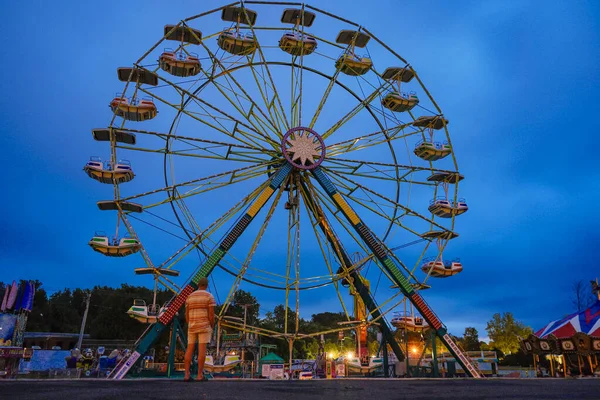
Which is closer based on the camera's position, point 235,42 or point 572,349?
point 572,349

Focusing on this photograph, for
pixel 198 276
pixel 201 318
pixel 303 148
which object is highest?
pixel 303 148

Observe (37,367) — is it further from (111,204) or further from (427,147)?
(427,147)

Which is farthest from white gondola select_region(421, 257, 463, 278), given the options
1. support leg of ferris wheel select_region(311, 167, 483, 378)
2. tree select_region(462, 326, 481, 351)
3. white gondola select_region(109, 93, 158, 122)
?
tree select_region(462, 326, 481, 351)

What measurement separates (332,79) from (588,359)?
17605 mm

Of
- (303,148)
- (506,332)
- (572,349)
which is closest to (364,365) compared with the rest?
(572,349)

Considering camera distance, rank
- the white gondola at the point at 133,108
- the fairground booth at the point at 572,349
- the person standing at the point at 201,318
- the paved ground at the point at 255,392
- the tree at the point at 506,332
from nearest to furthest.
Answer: the paved ground at the point at 255,392 < the person standing at the point at 201,318 < the fairground booth at the point at 572,349 < the white gondola at the point at 133,108 < the tree at the point at 506,332

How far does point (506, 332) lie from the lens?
2093 inches

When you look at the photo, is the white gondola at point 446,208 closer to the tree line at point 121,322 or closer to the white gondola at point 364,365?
the white gondola at point 364,365

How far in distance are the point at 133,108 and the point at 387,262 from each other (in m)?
13.9

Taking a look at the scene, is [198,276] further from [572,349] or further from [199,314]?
[572,349]

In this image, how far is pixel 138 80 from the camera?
22.4m

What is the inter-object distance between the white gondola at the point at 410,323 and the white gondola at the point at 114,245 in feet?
43.5

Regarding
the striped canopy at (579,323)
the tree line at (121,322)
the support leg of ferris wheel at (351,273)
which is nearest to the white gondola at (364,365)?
the support leg of ferris wheel at (351,273)

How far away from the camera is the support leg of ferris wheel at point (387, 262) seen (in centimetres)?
2150
